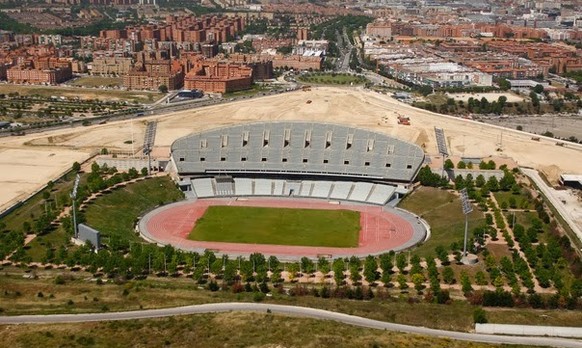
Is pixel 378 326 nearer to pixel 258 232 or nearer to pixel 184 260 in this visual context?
pixel 184 260

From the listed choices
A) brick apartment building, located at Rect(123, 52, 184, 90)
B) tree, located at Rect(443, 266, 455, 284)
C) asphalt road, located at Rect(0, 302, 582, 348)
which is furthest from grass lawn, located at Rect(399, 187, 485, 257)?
Answer: brick apartment building, located at Rect(123, 52, 184, 90)

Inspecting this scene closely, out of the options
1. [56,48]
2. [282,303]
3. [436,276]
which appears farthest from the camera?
[56,48]

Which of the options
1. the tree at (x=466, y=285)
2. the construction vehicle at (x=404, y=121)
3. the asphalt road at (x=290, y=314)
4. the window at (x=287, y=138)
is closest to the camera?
the asphalt road at (x=290, y=314)

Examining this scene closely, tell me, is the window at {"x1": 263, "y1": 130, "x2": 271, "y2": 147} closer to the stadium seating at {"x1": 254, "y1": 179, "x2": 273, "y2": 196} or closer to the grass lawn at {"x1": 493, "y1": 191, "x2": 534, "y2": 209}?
the stadium seating at {"x1": 254, "y1": 179, "x2": 273, "y2": 196}

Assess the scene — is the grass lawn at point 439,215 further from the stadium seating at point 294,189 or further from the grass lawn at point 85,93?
the grass lawn at point 85,93

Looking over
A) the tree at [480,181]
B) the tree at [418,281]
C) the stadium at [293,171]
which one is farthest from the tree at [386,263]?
Answer: the tree at [480,181]

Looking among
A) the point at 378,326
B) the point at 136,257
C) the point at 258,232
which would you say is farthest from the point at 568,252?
the point at 136,257
